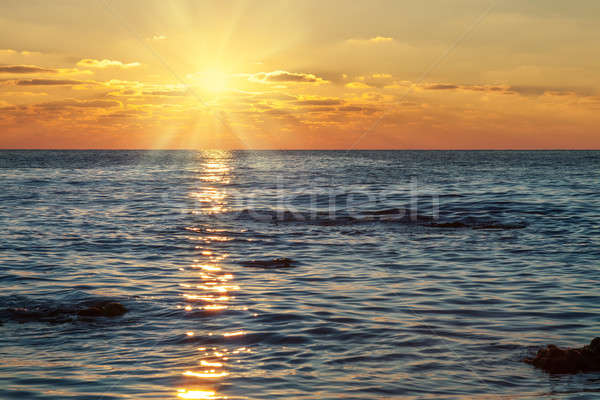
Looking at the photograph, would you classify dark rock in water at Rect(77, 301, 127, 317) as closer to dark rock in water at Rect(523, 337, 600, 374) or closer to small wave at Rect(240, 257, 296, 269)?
small wave at Rect(240, 257, 296, 269)

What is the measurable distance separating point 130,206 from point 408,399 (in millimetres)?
25979

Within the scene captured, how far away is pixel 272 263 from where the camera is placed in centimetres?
1463

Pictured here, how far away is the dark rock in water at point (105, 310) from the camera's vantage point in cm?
973

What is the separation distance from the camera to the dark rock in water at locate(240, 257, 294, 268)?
1438 centimetres

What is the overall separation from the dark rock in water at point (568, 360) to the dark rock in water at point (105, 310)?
6.30 meters

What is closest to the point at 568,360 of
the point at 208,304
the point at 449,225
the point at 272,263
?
the point at 208,304

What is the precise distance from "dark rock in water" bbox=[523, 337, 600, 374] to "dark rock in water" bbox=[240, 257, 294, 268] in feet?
25.1

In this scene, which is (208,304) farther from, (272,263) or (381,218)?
(381,218)

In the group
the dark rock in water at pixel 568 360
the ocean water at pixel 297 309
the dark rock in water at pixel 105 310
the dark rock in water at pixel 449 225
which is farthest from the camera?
the dark rock in water at pixel 449 225

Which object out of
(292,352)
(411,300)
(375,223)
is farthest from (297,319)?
(375,223)

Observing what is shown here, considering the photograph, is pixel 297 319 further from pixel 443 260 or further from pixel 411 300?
pixel 443 260

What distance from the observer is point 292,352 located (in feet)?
26.0
